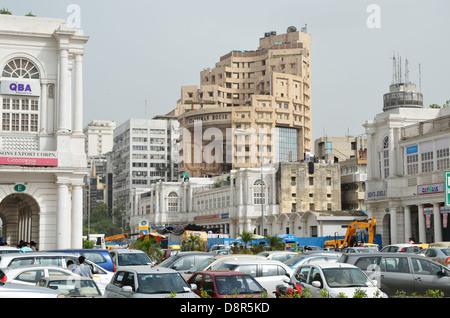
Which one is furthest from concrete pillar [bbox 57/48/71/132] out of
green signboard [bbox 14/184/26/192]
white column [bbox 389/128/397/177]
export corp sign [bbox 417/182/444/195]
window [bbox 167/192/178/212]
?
window [bbox 167/192/178/212]

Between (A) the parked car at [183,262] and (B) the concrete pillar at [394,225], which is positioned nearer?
(A) the parked car at [183,262]

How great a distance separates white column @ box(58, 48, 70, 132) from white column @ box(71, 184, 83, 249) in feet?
13.3

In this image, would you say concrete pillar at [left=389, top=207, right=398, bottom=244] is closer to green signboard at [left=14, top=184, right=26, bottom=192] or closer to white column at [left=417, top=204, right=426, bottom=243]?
white column at [left=417, top=204, right=426, bottom=243]

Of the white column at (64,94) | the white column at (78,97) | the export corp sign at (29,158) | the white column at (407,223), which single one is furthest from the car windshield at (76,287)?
the white column at (407,223)

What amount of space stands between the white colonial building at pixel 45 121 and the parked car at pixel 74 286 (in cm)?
2871

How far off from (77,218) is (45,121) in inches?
264

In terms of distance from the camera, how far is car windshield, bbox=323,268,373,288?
17.4 meters

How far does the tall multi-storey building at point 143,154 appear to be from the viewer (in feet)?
547

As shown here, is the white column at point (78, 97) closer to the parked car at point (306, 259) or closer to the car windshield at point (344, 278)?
the parked car at point (306, 259)

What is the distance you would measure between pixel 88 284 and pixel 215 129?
136028 mm

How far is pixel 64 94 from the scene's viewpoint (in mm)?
44531
